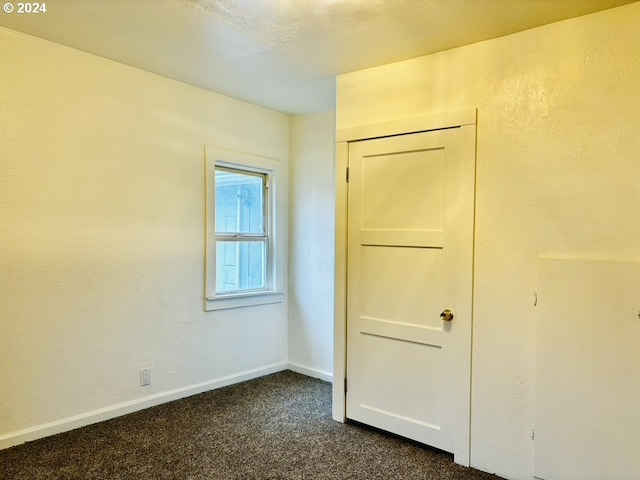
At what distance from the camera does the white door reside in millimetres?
2484

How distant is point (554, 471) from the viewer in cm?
215

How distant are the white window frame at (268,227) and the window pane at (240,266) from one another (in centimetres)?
6

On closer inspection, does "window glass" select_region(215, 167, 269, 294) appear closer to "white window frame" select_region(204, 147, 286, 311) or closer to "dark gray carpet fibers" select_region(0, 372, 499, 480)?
"white window frame" select_region(204, 147, 286, 311)

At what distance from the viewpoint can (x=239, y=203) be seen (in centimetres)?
387

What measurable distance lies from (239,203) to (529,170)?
2466 mm

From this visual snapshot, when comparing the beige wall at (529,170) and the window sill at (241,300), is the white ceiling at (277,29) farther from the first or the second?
the window sill at (241,300)

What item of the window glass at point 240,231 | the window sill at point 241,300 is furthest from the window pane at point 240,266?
the window sill at point 241,300

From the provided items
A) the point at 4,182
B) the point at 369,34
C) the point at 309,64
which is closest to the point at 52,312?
the point at 4,182

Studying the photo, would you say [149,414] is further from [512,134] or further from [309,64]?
[512,134]

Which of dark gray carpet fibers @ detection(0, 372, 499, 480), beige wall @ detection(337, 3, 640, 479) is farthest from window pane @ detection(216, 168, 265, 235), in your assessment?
beige wall @ detection(337, 3, 640, 479)

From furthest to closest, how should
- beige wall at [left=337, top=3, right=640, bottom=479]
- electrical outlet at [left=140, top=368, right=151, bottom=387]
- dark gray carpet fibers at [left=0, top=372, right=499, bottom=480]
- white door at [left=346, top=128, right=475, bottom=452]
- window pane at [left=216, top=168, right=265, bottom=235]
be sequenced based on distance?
window pane at [left=216, top=168, right=265, bottom=235] < electrical outlet at [left=140, top=368, right=151, bottom=387] < white door at [left=346, top=128, right=475, bottom=452] < dark gray carpet fibers at [left=0, top=372, right=499, bottom=480] < beige wall at [left=337, top=3, right=640, bottom=479]

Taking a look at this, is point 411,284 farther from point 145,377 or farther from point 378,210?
point 145,377

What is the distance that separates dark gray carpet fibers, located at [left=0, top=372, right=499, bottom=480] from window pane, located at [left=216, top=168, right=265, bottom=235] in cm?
153

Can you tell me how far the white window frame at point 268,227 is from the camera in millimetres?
3498
